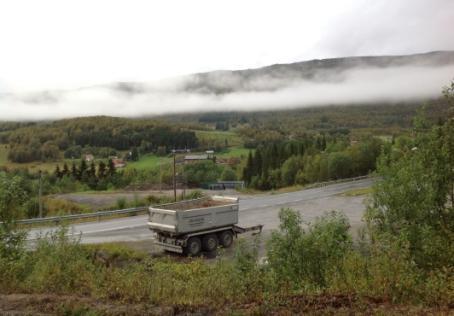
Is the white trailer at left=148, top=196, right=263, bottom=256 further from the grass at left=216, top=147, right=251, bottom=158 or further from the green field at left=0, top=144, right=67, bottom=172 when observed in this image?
the grass at left=216, top=147, right=251, bottom=158

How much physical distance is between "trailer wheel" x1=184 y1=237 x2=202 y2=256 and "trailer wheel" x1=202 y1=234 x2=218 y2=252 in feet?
1.22

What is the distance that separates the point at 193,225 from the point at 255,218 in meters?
13.7

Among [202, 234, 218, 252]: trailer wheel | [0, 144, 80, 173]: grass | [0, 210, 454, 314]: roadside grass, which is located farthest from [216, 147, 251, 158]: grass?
[0, 210, 454, 314]: roadside grass

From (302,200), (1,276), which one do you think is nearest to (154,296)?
(1,276)

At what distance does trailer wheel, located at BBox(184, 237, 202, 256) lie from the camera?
20.9 metres

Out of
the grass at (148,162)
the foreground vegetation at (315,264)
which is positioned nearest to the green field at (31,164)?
the grass at (148,162)

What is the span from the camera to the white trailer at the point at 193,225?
68.1ft

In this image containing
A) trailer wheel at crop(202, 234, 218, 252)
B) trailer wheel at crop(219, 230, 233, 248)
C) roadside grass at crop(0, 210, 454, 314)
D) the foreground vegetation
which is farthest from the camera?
trailer wheel at crop(219, 230, 233, 248)

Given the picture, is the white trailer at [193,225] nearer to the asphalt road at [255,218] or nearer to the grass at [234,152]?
the asphalt road at [255,218]

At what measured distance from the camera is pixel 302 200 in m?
46.0

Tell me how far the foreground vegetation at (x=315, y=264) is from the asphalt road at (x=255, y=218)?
10.5 meters

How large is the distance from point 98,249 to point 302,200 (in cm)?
2708

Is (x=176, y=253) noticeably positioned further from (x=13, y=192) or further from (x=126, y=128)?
(x=126, y=128)

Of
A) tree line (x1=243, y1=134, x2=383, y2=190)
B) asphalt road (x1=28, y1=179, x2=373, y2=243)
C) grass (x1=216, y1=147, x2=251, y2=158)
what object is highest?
asphalt road (x1=28, y1=179, x2=373, y2=243)
